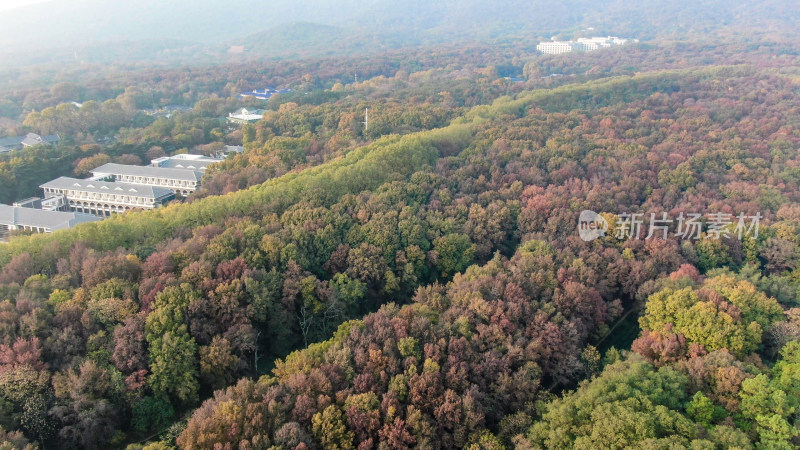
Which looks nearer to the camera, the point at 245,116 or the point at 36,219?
the point at 36,219

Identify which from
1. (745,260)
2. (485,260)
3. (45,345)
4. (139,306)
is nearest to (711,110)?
(745,260)

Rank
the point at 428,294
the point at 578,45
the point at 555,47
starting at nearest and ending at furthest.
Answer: the point at 428,294
the point at 555,47
the point at 578,45

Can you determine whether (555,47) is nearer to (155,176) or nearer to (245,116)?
(245,116)

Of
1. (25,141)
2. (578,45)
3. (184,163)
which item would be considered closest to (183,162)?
(184,163)

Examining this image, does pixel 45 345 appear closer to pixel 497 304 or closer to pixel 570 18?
pixel 497 304

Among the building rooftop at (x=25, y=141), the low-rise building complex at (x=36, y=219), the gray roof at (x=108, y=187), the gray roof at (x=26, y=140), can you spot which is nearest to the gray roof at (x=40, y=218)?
the low-rise building complex at (x=36, y=219)

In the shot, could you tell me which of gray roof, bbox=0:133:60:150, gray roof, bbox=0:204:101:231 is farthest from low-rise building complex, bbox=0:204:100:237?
gray roof, bbox=0:133:60:150

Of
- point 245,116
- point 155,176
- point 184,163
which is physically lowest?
point 155,176

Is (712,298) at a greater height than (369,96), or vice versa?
(369,96)
